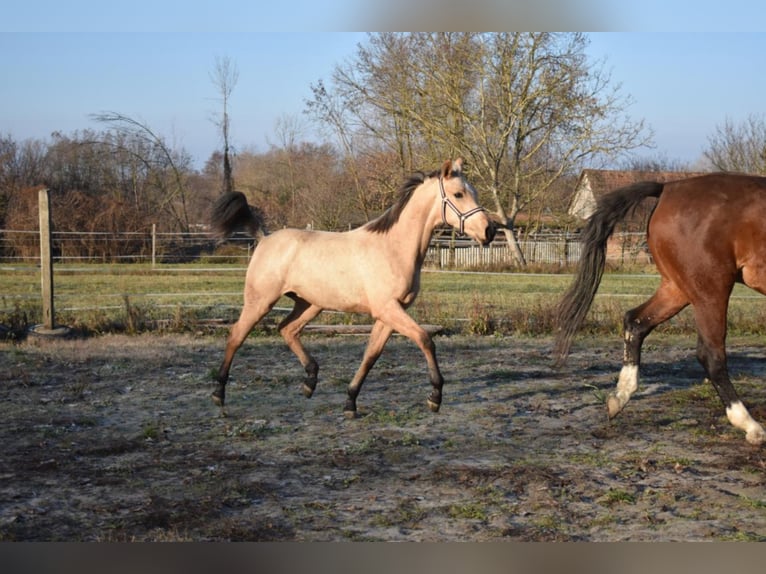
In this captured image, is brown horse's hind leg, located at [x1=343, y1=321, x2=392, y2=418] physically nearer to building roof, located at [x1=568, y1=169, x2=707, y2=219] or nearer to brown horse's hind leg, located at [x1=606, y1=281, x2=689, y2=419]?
brown horse's hind leg, located at [x1=606, y1=281, x2=689, y2=419]

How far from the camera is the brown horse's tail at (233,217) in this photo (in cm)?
595

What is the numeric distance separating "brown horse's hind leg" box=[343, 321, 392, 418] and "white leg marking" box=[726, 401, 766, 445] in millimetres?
Result: 2369

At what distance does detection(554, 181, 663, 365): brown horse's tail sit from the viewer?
541 cm

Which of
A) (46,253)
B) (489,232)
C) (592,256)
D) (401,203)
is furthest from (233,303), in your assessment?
(489,232)

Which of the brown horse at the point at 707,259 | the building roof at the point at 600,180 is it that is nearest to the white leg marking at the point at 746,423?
the brown horse at the point at 707,259

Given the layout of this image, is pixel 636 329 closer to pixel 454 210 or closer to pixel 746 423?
pixel 746 423

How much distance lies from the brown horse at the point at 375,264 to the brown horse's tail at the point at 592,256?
0.95 m

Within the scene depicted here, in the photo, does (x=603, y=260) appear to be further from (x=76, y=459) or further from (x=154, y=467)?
(x=76, y=459)

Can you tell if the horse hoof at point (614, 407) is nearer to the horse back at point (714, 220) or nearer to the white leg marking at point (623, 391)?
the white leg marking at point (623, 391)

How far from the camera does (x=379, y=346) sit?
17.7 ft

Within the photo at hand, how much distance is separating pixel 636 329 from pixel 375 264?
201 cm

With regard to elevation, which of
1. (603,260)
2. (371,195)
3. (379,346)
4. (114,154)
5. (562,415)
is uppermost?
(114,154)

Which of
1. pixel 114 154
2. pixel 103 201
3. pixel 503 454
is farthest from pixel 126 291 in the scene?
pixel 503 454

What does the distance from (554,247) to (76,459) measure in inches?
850
